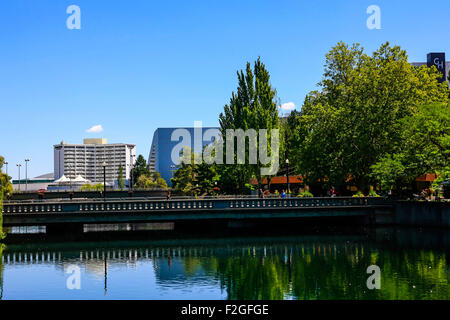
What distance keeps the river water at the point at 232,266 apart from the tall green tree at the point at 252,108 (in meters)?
21.9

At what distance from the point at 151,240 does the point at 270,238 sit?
11.3 m

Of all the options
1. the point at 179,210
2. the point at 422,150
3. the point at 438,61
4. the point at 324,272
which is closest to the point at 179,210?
the point at 179,210

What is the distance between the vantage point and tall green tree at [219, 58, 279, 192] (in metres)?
71.7

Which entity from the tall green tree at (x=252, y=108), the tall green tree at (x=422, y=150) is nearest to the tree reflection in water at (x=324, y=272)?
the tall green tree at (x=422, y=150)

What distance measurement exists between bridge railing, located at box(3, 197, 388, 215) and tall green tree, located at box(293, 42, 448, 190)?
6286mm

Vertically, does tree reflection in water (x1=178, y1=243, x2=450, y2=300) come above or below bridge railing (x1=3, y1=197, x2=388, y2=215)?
below

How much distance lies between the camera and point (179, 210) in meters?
51.8

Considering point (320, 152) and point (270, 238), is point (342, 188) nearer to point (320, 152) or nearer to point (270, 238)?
point (320, 152)

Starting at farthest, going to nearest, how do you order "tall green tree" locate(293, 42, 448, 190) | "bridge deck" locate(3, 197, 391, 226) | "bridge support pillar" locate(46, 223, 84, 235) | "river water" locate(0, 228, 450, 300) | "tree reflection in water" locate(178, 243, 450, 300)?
"tall green tree" locate(293, 42, 448, 190) → "bridge support pillar" locate(46, 223, 84, 235) → "bridge deck" locate(3, 197, 391, 226) → "river water" locate(0, 228, 450, 300) → "tree reflection in water" locate(178, 243, 450, 300)

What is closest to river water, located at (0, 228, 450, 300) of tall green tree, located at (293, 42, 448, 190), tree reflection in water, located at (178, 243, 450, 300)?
tree reflection in water, located at (178, 243, 450, 300)

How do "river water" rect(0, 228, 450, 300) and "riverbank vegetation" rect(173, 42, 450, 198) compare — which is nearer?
"river water" rect(0, 228, 450, 300)

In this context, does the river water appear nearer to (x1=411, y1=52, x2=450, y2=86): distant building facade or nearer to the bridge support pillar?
the bridge support pillar
